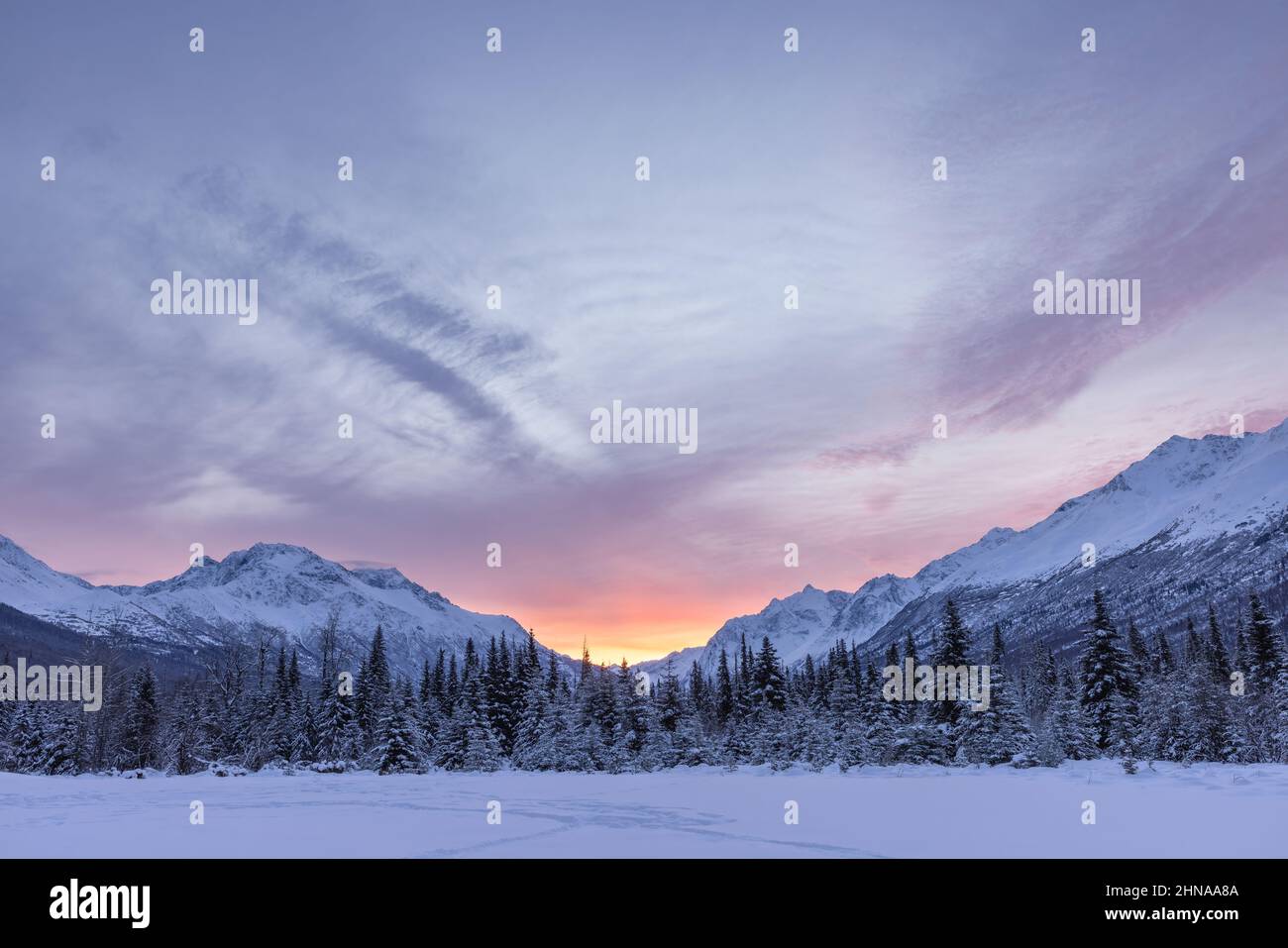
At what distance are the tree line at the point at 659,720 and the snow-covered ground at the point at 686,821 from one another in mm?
14936

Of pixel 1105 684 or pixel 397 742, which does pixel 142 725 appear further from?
pixel 1105 684

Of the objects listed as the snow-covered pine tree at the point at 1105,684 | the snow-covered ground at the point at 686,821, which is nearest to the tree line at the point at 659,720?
the snow-covered pine tree at the point at 1105,684

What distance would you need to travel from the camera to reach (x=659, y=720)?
5700cm

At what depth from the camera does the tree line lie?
43.5 meters

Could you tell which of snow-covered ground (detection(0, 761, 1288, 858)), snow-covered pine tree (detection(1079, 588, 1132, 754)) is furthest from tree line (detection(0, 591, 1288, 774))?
snow-covered ground (detection(0, 761, 1288, 858))

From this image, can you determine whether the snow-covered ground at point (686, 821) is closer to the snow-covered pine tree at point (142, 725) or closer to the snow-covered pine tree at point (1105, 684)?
the snow-covered pine tree at point (1105, 684)

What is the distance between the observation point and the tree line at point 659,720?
43531 millimetres

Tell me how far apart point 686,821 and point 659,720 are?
136 ft

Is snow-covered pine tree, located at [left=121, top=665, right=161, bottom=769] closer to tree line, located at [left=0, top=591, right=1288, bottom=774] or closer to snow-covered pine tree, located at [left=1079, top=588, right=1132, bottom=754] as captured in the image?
tree line, located at [left=0, top=591, right=1288, bottom=774]

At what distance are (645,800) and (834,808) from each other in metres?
5.67

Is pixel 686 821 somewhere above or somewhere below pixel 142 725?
above

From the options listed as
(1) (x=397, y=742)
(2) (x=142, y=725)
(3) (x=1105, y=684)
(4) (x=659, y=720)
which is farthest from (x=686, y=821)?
(2) (x=142, y=725)
